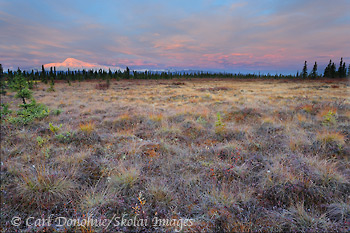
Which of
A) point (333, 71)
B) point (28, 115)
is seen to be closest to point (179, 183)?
point (28, 115)

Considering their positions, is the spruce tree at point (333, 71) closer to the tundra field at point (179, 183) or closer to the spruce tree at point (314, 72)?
the spruce tree at point (314, 72)

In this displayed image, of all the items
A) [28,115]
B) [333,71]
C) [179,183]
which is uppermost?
[333,71]

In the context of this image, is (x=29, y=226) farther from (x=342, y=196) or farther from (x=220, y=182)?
(x=342, y=196)

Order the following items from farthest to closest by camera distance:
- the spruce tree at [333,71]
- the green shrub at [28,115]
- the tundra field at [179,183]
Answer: the spruce tree at [333,71] → the green shrub at [28,115] → the tundra field at [179,183]

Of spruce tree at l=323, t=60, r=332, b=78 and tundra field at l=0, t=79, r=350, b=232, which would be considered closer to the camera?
tundra field at l=0, t=79, r=350, b=232

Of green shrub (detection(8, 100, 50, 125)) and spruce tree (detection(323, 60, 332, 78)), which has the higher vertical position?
spruce tree (detection(323, 60, 332, 78))

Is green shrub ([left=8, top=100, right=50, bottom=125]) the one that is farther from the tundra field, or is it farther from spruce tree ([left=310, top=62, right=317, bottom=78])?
spruce tree ([left=310, top=62, right=317, bottom=78])

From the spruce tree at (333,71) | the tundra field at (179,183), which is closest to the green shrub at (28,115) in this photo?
the tundra field at (179,183)

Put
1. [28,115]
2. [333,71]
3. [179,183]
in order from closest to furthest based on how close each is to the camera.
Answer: [179,183] → [28,115] → [333,71]

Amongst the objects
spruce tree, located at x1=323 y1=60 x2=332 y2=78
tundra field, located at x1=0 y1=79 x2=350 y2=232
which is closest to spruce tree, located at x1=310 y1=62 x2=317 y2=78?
spruce tree, located at x1=323 y1=60 x2=332 y2=78

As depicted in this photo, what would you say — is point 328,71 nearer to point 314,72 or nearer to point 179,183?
point 314,72

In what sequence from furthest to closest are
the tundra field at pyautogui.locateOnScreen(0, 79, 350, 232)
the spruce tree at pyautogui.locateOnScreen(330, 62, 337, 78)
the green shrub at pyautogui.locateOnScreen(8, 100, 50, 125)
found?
the spruce tree at pyautogui.locateOnScreen(330, 62, 337, 78) < the green shrub at pyautogui.locateOnScreen(8, 100, 50, 125) < the tundra field at pyautogui.locateOnScreen(0, 79, 350, 232)

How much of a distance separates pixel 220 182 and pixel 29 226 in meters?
3.63

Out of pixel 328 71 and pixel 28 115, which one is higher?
pixel 328 71
